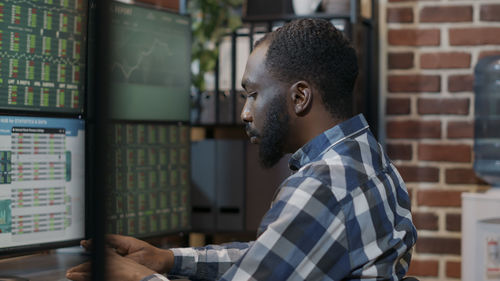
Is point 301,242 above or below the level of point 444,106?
below

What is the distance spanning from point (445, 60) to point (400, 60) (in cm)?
15

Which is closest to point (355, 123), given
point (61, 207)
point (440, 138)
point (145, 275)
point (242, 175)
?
point (145, 275)

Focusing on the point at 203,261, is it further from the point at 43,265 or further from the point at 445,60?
the point at 445,60

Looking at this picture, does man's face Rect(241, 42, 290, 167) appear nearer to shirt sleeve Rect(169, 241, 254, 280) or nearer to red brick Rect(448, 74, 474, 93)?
shirt sleeve Rect(169, 241, 254, 280)

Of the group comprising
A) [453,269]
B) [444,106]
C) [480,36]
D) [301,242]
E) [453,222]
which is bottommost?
[453,269]

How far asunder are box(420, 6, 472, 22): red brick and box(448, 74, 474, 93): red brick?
0.64 feet

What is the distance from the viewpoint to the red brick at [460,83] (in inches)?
86.0

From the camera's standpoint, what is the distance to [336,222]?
0.92 metres

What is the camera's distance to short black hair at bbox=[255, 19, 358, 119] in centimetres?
110

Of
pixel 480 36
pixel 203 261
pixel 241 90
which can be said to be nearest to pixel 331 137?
pixel 203 261

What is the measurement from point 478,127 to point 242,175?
0.85m

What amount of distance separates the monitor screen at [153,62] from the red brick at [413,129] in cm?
82

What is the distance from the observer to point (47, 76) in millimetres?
1323

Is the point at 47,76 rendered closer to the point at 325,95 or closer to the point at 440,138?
the point at 325,95
